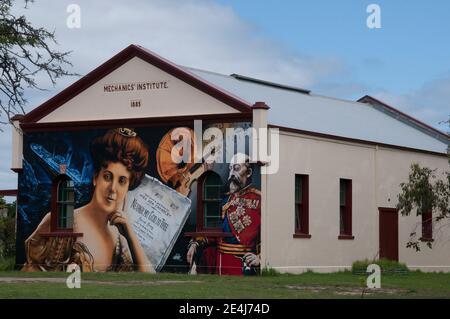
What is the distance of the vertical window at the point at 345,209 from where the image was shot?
38.5 m

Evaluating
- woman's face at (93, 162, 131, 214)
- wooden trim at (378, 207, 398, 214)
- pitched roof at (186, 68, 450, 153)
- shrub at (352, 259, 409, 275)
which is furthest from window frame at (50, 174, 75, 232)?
wooden trim at (378, 207, 398, 214)

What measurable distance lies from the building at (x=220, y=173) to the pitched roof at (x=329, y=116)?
109 millimetres

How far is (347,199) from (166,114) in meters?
7.54

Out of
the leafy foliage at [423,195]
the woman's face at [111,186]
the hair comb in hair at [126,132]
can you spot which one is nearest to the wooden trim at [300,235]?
the leafy foliage at [423,195]

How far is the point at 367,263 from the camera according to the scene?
119 ft

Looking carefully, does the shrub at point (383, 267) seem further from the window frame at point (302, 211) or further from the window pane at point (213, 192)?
the window pane at point (213, 192)

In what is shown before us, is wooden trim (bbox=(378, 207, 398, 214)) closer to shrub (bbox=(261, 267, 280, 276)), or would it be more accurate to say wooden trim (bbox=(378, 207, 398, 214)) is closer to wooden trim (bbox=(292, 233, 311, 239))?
wooden trim (bbox=(292, 233, 311, 239))

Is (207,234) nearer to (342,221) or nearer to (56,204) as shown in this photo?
(342,221)

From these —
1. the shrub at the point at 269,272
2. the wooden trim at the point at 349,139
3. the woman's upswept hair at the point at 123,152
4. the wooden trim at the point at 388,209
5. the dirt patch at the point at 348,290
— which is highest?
the wooden trim at the point at 349,139

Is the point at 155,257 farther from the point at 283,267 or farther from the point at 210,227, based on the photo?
the point at 283,267

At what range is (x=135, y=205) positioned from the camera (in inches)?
1436

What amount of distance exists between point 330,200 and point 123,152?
7.53 metres

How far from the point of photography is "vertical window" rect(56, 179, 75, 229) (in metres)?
38.7

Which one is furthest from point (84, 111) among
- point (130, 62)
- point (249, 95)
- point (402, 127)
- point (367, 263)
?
point (402, 127)
